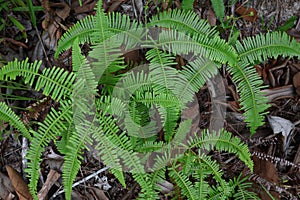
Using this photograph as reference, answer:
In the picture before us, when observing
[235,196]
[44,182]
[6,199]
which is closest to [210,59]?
[235,196]

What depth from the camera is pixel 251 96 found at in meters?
3.12

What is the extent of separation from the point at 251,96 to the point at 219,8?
3.22ft

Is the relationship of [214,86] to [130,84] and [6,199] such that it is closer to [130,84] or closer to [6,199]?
[130,84]

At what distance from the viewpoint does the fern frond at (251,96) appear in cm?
312

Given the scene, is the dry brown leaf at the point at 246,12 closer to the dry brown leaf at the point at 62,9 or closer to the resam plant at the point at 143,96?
the resam plant at the point at 143,96

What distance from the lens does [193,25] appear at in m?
3.17

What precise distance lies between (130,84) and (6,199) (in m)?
1.82

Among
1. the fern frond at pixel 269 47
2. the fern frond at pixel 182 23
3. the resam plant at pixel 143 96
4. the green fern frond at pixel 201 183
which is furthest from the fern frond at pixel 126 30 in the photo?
the green fern frond at pixel 201 183

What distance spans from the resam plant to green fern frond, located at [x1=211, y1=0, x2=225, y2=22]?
454 millimetres

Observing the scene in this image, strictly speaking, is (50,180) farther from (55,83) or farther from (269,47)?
(269,47)

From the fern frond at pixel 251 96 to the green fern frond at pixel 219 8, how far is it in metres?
0.63

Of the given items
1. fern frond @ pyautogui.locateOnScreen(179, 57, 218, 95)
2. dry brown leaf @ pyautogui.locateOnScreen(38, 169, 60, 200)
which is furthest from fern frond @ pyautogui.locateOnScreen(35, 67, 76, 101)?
dry brown leaf @ pyautogui.locateOnScreen(38, 169, 60, 200)

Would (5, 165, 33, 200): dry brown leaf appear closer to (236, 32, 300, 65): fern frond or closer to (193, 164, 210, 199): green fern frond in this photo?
(193, 164, 210, 199): green fern frond

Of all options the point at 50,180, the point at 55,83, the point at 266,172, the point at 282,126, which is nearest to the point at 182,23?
the point at 55,83
